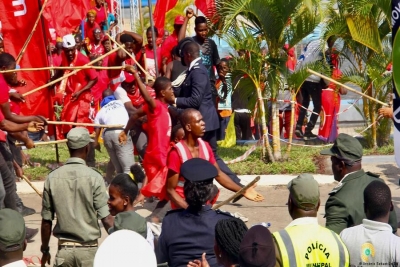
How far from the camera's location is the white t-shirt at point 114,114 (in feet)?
34.9

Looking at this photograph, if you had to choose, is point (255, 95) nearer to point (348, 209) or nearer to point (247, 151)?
point (247, 151)

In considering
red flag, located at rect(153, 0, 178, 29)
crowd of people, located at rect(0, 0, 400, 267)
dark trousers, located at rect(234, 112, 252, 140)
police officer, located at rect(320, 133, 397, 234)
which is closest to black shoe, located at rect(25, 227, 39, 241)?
crowd of people, located at rect(0, 0, 400, 267)

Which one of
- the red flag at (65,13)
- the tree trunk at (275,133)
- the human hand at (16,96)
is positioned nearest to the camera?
the human hand at (16,96)

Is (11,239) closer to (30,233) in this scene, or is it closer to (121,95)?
(30,233)

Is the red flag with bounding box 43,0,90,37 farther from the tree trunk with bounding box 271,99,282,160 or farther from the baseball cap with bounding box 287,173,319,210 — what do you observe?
the baseball cap with bounding box 287,173,319,210

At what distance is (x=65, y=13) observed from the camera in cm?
1285

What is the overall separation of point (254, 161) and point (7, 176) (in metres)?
5.05

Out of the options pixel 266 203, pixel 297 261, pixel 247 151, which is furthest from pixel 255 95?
pixel 297 261

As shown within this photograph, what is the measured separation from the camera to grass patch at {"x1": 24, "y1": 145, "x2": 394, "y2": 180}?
39.9ft

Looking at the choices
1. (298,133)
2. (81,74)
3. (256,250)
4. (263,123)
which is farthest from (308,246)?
(298,133)

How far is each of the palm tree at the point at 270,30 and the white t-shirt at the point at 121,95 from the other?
1.84 meters

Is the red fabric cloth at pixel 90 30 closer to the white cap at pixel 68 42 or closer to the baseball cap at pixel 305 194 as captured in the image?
the white cap at pixel 68 42

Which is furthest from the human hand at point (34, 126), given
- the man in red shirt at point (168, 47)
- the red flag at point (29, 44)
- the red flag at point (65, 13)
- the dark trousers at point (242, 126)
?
the dark trousers at point (242, 126)

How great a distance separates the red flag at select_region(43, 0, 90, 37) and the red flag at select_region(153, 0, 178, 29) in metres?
1.51
